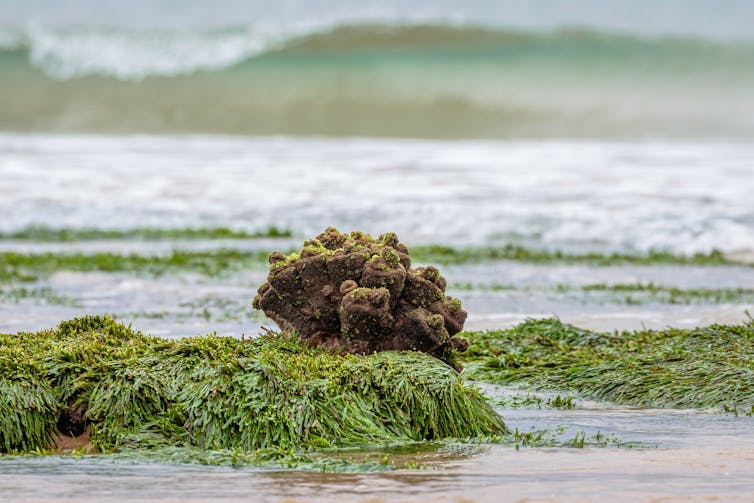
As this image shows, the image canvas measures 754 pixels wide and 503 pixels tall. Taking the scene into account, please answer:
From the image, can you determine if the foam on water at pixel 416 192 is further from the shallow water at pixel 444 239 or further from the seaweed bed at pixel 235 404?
the seaweed bed at pixel 235 404

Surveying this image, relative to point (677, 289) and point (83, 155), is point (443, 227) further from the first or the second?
point (83, 155)

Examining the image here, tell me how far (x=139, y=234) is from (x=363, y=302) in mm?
20803

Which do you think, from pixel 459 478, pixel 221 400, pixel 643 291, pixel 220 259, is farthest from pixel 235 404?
pixel 220 259

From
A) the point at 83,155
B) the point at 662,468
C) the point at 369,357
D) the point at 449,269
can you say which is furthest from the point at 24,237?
the point at 83,155

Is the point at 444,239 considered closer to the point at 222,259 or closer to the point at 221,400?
the point at 222,259

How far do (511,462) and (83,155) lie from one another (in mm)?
57037

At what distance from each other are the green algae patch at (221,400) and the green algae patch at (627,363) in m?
1.65

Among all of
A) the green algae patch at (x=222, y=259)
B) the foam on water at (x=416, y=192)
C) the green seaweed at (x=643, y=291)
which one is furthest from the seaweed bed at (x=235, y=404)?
the foam on water at (x=416, y=192)

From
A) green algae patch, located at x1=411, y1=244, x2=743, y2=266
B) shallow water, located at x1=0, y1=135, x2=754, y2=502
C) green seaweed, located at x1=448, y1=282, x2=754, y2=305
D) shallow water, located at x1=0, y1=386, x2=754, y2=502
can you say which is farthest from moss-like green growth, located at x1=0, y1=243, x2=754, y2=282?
shallow water, located at x1=0, y1=386, x2=754, y2=502

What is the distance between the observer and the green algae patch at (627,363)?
820cm

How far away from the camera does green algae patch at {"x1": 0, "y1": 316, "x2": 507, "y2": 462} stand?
6535 mm

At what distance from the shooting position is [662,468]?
6.14 meters

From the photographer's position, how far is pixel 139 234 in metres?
27.5

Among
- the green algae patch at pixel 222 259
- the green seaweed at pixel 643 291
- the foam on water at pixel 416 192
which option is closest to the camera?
the green seaweed at pixel 643 291
